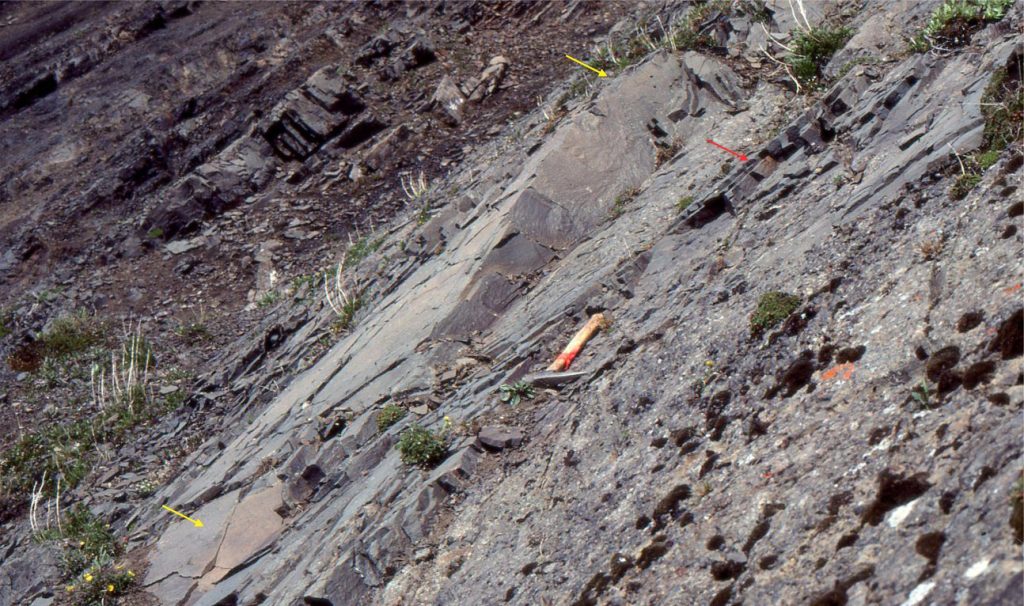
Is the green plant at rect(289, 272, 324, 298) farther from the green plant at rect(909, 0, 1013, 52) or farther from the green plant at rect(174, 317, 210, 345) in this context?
the green plant at rect(909, 0, 1013, 52)

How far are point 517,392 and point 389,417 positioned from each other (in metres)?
1.50

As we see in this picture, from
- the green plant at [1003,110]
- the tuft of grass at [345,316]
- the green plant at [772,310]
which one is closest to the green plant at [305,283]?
the tuft of grass at [345,316]

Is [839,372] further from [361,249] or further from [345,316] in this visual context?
[361,249]

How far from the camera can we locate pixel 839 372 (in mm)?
5109

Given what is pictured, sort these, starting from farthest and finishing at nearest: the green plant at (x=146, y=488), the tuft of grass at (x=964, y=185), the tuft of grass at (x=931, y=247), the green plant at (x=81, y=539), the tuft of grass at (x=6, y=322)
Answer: the tuft of grass at (x=6, y=322) < the green plant at (x=146, y=488) < the green plant at (x=81, y=539) < the tuft of grass at (x=964, y=185) < the tuft of grass at (x=931, y=247)

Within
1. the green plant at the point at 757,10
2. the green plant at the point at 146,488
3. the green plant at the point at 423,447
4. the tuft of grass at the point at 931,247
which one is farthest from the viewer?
the green plant at the point at 757,10

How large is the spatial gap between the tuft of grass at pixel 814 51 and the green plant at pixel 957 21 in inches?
68.1

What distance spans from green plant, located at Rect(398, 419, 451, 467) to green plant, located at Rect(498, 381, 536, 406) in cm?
55

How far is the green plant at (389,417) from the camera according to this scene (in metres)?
8.46

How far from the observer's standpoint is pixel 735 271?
709 centimetres

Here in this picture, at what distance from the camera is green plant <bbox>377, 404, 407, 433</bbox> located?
846 centimetres

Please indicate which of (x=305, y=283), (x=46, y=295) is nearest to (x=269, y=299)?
(x=305, y=283)

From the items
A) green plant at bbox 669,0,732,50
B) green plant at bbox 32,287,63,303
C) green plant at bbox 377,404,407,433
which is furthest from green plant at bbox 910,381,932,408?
green plant at bbox 32,287,63,303

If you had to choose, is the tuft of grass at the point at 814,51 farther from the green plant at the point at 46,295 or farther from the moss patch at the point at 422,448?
the green plant at the point at 46,295
